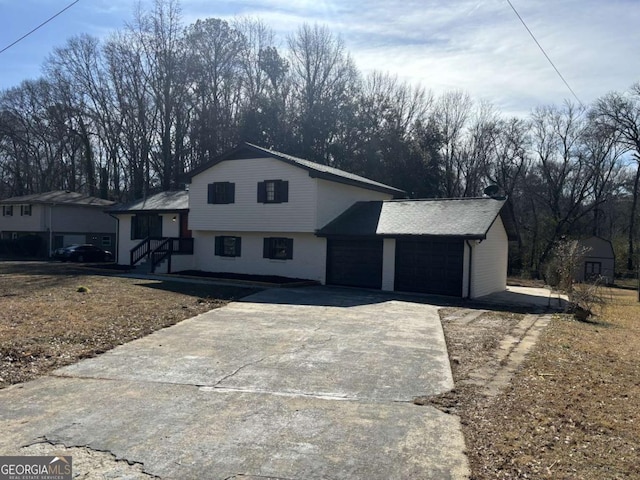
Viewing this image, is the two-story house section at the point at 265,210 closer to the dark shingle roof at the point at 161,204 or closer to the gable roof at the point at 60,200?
the dark shingle roof at the point at 161,204

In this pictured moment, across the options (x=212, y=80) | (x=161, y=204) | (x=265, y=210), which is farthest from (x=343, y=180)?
(x=212, y=80)

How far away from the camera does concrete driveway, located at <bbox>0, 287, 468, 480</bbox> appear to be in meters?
4.52

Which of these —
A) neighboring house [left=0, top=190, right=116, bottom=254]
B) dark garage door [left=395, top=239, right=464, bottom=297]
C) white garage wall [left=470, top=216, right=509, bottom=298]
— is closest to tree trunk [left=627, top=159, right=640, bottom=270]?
white garage wall [left=470, top=216, right=509, bottom=298]

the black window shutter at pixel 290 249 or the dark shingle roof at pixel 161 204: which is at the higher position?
the dark shingle roof at pixel 161 204

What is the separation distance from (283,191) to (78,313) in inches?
476

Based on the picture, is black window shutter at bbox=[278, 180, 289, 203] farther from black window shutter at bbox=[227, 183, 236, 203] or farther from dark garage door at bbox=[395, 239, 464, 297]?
dark garage door at bbox=[395, 239, 464, 297]

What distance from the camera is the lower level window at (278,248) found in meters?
23.4

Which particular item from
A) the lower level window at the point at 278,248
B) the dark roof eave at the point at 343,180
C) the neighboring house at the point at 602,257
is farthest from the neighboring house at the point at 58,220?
the neighboring house at the point at 602,257

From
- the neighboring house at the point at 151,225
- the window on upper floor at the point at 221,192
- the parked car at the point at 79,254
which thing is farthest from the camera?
the parked car at the point at 79,254

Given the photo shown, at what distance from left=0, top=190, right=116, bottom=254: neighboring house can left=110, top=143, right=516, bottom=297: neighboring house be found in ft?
54.7

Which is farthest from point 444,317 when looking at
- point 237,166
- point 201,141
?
point 201,141

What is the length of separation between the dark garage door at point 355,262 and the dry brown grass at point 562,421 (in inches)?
464

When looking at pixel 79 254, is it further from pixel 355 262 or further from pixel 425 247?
pixel 425 247

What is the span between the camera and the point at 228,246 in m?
25.5
